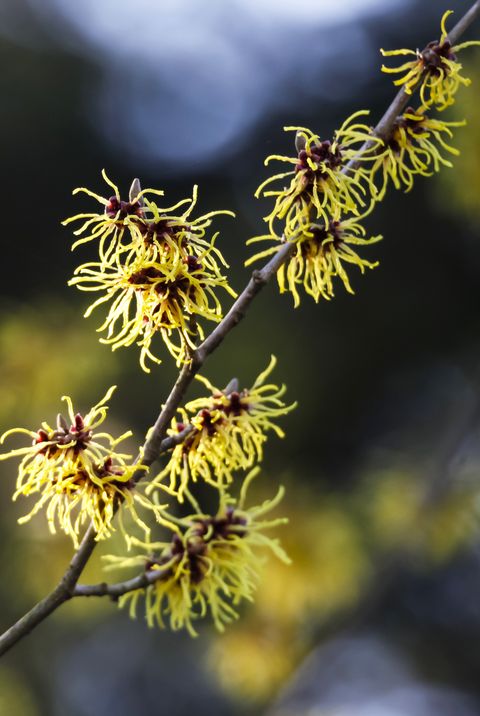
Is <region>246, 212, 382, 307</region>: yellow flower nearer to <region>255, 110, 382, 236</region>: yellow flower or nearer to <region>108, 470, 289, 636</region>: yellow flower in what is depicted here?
<region>255, 110, 382, 236</region>: yellow flower

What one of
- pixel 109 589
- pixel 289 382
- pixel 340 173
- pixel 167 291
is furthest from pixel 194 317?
pixel 289 382

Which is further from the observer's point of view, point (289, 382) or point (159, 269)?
point (289, 382)

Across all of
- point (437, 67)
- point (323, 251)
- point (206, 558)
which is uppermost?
point (437, 67)

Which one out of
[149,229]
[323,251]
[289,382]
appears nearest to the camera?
[149,229]

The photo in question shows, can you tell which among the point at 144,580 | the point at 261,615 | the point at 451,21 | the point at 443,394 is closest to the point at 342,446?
the point at 443,394

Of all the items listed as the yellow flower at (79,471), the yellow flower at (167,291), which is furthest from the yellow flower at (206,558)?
the yellow flower at (167,291)

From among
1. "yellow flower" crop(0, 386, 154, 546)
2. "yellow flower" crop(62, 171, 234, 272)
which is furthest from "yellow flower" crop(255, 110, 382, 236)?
"yellow flower" crop(0, 386, 154, 546)

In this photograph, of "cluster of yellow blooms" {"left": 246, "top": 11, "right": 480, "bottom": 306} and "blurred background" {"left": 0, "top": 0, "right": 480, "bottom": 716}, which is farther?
"blurred background" {"left": 0, "top": 0, "right": 480, "bottom": 716}

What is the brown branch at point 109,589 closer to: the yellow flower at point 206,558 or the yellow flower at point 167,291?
the yellow flower at point 206,558

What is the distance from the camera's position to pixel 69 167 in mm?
4664

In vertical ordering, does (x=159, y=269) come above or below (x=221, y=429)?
above

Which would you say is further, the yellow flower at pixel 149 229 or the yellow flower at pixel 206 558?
the yellow flower at pixel 206 558

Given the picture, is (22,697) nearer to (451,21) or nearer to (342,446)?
(342,446)

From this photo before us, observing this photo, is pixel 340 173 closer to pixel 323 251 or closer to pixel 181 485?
pixel 323 251
